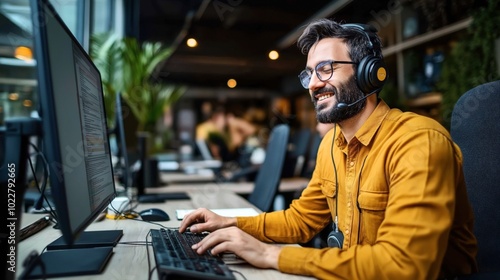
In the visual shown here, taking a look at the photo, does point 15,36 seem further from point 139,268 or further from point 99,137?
point 139,268

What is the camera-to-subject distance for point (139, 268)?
810 mm

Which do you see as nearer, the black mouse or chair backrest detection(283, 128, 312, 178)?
the black mouse

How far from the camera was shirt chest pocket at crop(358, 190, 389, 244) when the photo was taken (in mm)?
921

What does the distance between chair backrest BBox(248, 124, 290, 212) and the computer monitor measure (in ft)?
2.90

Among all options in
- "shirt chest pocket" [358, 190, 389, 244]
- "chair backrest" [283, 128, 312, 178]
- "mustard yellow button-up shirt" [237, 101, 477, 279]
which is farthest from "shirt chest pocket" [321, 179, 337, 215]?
"chair backrest" [283, 128, 312, 178]

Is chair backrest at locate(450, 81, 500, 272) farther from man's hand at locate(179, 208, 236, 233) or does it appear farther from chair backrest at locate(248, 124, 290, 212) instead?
chair backrest at locate(248, 124, 290, 212)

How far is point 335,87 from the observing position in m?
1.09

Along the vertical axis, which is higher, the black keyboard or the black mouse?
the black keyboard

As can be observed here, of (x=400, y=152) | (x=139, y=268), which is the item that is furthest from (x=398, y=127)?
(x=139, y=268)

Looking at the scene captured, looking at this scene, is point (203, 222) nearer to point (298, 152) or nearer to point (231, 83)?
point (298, 152)

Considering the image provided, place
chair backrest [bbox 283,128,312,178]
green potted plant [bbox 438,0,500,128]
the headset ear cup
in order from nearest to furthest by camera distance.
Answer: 1. the headset ear cup
2. green potted plant [bbox 438,0,500,128]
3. chair backrest [bbox 283,128,312,178]

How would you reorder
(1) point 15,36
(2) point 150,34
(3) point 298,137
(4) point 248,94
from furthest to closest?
(4) point 248,94 < (2) point 150,34 < (3) point 298,137 < (1) point 15,36

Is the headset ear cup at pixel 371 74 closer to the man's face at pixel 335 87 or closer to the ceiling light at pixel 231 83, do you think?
the man's face at pixel 335 87

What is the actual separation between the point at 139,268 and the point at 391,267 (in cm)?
52
